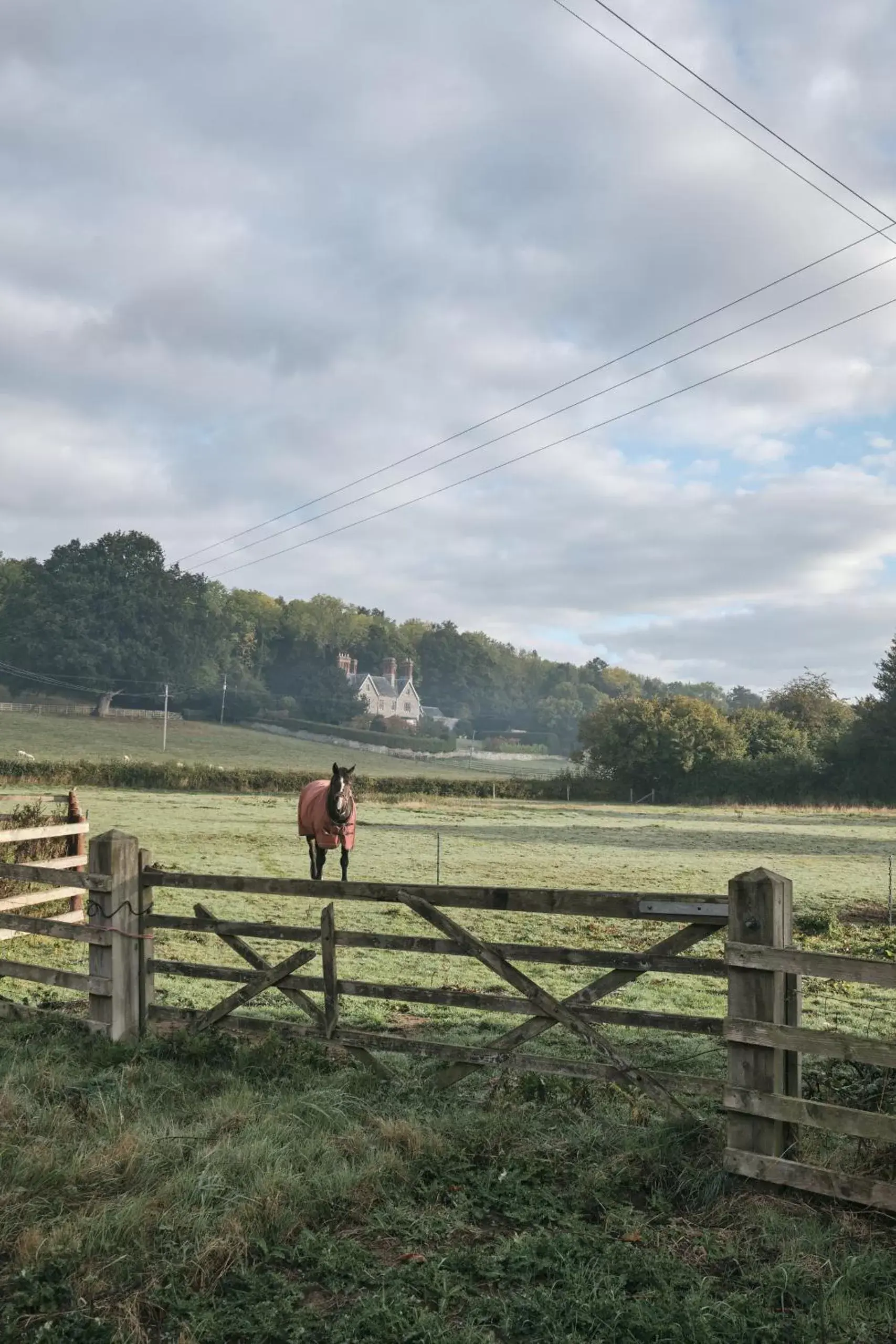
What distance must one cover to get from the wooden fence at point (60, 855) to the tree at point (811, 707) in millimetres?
76470

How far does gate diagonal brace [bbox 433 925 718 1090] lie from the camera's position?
6.05 metres

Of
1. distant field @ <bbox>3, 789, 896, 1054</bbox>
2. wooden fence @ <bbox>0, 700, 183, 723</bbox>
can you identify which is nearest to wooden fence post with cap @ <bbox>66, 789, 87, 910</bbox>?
distant field @ <bbox>3, 789, 896, 1054</bbox>

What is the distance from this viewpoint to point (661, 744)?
74500mm

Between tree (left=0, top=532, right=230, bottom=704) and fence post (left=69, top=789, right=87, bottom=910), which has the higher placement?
tree (left=0, top=532, right=230, bottom=704)

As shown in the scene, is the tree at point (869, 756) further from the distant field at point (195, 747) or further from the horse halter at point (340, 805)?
the horse halter at point (340, 805)

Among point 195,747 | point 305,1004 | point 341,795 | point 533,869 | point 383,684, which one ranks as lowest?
point 533,869

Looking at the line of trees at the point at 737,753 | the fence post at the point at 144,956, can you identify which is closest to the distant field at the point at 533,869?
the fence post at the point at 144,956

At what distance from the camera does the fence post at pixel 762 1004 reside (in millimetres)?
5484

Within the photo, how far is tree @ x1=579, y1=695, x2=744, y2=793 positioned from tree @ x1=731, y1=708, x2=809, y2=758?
1.63 m

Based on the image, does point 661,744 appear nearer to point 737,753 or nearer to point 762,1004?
point 737,753

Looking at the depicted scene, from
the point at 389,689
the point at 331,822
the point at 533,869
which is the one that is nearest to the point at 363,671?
the point at 389,689

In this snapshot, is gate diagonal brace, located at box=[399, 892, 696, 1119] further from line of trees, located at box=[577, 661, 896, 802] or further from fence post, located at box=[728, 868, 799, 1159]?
line of trees, located at box=[577, 661, 896, 802]

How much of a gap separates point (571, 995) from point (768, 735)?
7365 cm

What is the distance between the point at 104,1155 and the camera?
5.37m
